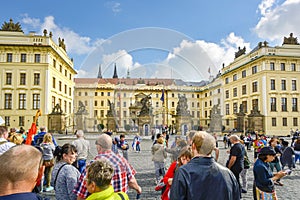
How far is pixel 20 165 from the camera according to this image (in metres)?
1.50

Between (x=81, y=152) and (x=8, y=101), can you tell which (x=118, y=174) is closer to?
(x=81, y=152)

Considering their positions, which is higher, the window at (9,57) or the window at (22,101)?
the window at (9,57)

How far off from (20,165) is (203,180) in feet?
4.81

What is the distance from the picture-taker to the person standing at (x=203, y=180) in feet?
7.12

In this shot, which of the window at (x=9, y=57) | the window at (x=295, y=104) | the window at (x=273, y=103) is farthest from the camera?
the window at (x=295, y=104)

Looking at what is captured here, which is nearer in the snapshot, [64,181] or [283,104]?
[64,181]

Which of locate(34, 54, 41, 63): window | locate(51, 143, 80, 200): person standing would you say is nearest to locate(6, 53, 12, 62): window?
locate(34, 54, 41, 63): window

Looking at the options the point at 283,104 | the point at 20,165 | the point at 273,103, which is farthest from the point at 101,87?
the point at 20,165

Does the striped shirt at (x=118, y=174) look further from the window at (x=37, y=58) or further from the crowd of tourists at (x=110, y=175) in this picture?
the window at (x=37, y=58)

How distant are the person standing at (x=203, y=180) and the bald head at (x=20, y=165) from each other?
1.18 metres

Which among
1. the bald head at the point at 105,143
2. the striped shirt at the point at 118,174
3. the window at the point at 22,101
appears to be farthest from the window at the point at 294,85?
the bald head at the point at 105,143

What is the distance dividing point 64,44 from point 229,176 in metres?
47.6

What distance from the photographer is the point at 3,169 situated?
1.47m

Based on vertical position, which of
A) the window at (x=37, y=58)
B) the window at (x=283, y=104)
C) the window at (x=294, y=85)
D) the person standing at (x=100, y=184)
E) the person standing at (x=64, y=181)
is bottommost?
the person standing at (x=64, y=181)
